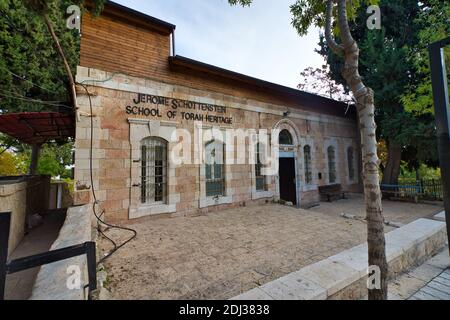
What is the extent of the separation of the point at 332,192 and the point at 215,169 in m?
7.65

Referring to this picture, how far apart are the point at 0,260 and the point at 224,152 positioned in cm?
715

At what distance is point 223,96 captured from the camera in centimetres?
862

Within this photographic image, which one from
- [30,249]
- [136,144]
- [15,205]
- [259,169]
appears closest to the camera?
[30,249]

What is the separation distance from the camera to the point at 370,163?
2.68m

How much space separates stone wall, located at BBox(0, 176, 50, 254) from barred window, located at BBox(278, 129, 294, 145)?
31.8ft

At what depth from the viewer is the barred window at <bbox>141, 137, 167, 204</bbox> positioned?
22.3 feet

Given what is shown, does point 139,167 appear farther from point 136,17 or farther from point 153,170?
point 136,17

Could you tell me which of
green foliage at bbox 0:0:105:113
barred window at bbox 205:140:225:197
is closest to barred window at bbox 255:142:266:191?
barred window at bbox 205:140:225:197

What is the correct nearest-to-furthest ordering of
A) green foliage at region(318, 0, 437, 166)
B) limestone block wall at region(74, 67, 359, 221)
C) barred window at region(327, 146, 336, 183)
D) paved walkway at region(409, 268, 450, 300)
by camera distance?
1. paved walkway at region(409, 268, 450, 300)
2. limestone block wall at region(74, 67, 359, 221)
3. green foliage at region(318, 0, 437, 166)
4. barred window at region(327, 146, 336, 183)

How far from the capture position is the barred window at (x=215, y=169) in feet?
26.6

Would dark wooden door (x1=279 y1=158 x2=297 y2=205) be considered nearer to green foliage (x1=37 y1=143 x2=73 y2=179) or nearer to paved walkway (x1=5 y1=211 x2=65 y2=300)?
paved walkway (x1=5 y1=211 x2=65 y2=300)

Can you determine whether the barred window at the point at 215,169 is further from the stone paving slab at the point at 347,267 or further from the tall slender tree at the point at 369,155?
the tall slender tree at the point at 369,155

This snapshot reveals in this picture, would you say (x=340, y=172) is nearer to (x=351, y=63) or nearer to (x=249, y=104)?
(x=249, y=104)

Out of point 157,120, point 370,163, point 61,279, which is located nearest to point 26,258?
point 61,279
